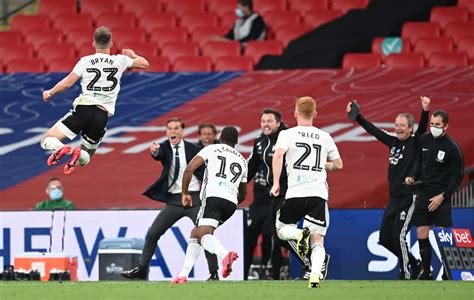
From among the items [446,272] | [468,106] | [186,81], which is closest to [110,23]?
[186,81]

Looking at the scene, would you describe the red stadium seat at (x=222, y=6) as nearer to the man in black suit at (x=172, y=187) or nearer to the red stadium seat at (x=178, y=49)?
the red stadium seat at (x=178, y=49)

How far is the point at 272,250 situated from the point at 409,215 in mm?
2175

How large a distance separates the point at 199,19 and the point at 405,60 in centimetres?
467

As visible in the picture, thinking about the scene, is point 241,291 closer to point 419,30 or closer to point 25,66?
point 419,30

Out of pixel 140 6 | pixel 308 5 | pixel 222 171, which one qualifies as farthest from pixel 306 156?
pixel 140 6

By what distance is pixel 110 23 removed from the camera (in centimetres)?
2577

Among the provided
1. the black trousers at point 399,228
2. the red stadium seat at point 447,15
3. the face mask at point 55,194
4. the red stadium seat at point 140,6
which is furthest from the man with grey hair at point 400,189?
the red stadium seat at point 140,6

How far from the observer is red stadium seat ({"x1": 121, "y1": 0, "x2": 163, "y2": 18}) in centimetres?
2625

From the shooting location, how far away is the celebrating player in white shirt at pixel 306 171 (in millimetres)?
13125

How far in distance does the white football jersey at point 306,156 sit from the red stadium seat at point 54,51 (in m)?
12.2

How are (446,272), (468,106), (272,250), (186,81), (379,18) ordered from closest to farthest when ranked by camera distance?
(446,272), (272,250), (468,106), (186,81), (379,18)

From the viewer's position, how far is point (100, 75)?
14133mm

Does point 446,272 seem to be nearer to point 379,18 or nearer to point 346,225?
point 346,225

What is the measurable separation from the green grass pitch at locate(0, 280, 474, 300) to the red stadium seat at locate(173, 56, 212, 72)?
10.0 meters
